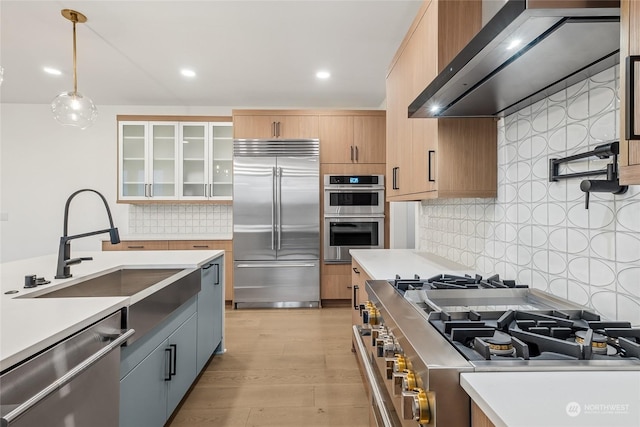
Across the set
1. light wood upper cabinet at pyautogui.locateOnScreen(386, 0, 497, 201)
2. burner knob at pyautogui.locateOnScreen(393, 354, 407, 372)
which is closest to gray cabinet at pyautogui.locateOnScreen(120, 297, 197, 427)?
burner knob at pyautogui.locateOnScreen(393, 354, 407, 372)

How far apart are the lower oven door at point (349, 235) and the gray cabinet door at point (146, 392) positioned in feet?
8.56

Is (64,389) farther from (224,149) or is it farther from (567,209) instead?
(224,149)

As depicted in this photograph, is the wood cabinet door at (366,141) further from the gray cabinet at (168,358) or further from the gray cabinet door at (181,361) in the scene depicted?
the gray cabinet door at (181,361)

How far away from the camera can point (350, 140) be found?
422 cm

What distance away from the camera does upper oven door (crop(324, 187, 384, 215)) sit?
410 cm

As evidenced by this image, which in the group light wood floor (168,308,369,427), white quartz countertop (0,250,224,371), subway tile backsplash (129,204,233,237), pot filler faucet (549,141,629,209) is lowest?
light wood floor (168,308,369,427)

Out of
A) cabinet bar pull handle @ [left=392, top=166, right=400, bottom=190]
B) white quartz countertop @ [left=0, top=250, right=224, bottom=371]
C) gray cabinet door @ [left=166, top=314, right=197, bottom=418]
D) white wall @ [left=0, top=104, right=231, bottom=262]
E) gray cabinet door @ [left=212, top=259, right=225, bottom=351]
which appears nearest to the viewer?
white quartz countertop @ [left=0, top=250, right=224, bottom=371]

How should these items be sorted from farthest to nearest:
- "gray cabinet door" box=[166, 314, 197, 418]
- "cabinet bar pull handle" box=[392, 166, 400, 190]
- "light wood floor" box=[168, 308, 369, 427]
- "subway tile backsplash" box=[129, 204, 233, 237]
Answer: "subway tile backsplash" box=[129, 204, 233, 237]
"cabinet bar pull handle" box=[392, 166, 400, 190]
"light wood floor" box=[168, 308, 369, 427]
"gray cabinet door" box=[166, 314, 197, 418]

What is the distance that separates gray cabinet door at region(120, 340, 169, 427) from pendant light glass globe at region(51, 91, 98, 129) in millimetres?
1968

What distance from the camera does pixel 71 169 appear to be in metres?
4.64

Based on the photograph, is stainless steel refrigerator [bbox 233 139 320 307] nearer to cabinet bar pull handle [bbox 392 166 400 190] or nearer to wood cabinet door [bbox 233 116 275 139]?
wood cabinet door [bbox 233 116 275 139]

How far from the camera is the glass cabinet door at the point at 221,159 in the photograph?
4.45 m

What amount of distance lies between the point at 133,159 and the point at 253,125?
5.51 feet

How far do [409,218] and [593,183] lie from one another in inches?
128
